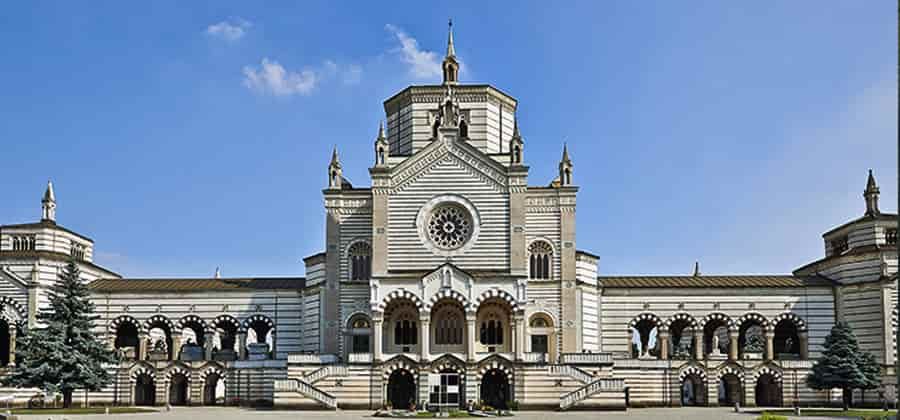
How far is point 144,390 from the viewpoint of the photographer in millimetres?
71500

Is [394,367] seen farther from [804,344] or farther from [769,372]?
[804,344]

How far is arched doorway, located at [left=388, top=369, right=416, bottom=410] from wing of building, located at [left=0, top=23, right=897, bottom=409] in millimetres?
126

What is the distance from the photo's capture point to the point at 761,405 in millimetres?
68750

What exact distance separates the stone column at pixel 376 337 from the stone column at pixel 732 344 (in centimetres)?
2288

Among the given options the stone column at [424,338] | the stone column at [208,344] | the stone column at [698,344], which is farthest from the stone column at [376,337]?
the stone column at [698,344]

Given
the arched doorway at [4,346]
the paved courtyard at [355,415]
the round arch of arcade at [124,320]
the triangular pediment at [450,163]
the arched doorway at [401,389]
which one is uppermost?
the triangular pediment at [450,163]

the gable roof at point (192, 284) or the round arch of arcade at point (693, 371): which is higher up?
the gable roof at point (192, 284)

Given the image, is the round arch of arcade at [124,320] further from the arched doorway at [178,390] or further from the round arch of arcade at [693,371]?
the round arch of arcade at [693,371]

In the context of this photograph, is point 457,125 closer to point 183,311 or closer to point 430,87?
point 430,87

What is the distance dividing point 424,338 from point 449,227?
8.39m

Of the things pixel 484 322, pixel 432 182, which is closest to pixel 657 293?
pixel 484 322

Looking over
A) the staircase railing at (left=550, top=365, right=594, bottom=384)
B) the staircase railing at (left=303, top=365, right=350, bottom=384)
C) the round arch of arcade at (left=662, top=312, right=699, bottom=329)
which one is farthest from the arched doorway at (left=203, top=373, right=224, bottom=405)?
the round arch of arcade at (left=662, top=312, right=699, bottom=329)

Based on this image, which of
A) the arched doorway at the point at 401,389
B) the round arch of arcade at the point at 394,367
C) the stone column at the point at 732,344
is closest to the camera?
the round arch of arcade at the point at 394,367

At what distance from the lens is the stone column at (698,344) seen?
68.8 m
